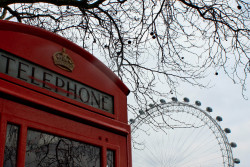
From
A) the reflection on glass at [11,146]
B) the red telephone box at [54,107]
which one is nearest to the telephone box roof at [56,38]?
the red telephone box at [54,107]

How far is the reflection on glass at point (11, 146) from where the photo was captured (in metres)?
1.40

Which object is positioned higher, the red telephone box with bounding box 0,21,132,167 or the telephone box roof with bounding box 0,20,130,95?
the telephone box roof with bounding box 0,20,130,95

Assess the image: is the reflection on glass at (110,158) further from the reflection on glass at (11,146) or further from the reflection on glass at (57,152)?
the reflection on glass at (11,146)

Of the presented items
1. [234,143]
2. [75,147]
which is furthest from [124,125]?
[234,143]

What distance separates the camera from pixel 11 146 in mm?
1433

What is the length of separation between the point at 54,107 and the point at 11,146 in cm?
31

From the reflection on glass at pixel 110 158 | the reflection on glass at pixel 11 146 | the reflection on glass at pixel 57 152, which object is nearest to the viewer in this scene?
the reflection on glass at pixel 11 146

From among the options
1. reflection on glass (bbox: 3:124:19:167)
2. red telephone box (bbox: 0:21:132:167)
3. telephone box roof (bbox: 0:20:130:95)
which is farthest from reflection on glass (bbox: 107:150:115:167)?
reflection on glass (bbox: 3:124:19:167)

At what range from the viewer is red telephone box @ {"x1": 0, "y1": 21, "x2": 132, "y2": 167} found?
4.86ft

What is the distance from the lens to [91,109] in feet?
6.27

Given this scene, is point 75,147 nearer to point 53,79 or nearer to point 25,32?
point 53,79

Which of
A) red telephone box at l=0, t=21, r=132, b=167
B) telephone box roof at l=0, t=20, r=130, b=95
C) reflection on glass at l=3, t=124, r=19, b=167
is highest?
telephone box roof at l=0, t=20, r=130, b=95

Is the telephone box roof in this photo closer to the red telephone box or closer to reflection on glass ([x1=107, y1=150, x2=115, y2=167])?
the red telephone box

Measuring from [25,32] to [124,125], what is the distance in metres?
0.86
